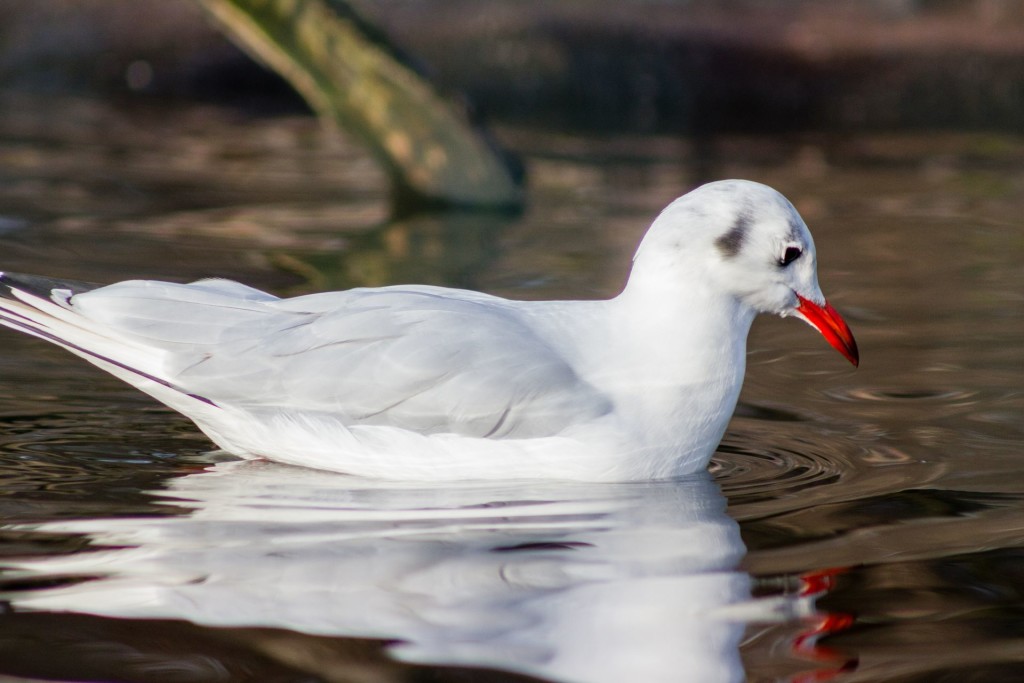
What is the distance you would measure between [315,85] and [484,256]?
194 cm

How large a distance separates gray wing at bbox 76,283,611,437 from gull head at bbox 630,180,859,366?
16.8 inches

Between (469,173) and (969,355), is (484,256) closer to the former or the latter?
(469,173)

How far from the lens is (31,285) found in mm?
4684

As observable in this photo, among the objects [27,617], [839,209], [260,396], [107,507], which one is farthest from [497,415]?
[839,209]

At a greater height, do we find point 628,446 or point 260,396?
point 260,396

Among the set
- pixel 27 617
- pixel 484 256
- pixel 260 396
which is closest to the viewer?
pixel 27 617

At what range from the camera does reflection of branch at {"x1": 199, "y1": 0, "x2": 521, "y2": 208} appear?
30.7 feet

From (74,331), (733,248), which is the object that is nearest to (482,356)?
(733,248)

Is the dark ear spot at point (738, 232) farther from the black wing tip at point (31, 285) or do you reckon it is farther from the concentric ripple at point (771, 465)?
the black wing tip at point (31, 285)

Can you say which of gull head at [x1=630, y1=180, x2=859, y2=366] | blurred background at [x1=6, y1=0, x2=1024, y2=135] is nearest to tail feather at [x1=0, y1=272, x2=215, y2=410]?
gull head at [x1=630, y1=180, x2=859, y2=366]

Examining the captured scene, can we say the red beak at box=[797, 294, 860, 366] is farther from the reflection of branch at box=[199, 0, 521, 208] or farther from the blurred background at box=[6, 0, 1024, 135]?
the blurred background at box=[6, 0, 1024, 135]

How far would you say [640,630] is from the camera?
11.1 feet

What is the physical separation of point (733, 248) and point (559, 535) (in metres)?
1.01

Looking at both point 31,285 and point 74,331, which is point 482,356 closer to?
point 74,331
